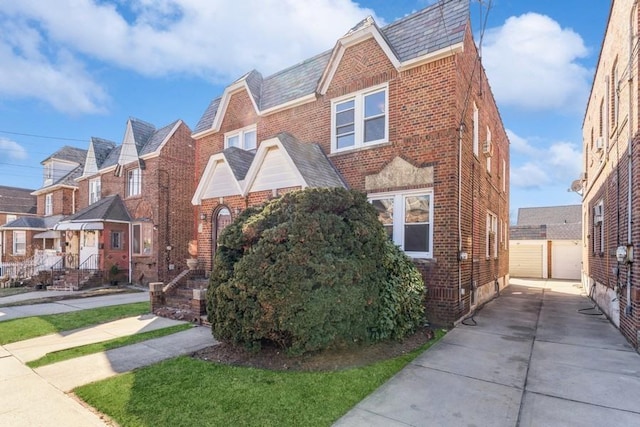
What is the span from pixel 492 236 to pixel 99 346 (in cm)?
1315

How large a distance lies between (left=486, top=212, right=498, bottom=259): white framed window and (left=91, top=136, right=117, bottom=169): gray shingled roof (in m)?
22.8

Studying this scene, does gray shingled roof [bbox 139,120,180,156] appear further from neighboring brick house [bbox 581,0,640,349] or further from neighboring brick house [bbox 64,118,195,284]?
neighboring brick house [bbox 581,0,640,349]

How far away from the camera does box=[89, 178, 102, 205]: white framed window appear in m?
21.8

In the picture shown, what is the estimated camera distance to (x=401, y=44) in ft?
30.8

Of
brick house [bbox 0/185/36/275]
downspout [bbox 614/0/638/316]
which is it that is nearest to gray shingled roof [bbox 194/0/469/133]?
downspout [bbox 614/0/638/316]

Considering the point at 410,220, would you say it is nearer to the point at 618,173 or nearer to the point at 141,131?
the point at 618,173

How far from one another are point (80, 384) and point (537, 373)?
22.7 ft

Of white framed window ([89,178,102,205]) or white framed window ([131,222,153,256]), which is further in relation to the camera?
white framed window ([89,178,102,205])

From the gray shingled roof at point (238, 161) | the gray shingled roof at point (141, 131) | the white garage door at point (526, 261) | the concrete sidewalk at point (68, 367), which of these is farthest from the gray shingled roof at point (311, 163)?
the white garage door at point (526, 261)

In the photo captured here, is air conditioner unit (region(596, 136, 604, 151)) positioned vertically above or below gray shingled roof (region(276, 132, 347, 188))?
above

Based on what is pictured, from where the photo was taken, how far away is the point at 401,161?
29.5ft

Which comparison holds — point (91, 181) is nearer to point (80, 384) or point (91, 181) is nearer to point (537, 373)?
point (80, 384)

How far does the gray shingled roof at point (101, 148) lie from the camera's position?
2220cm

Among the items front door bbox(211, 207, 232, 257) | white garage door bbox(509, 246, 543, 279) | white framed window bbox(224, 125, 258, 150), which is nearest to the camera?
front door bbox(211, 207, 232, 257)
